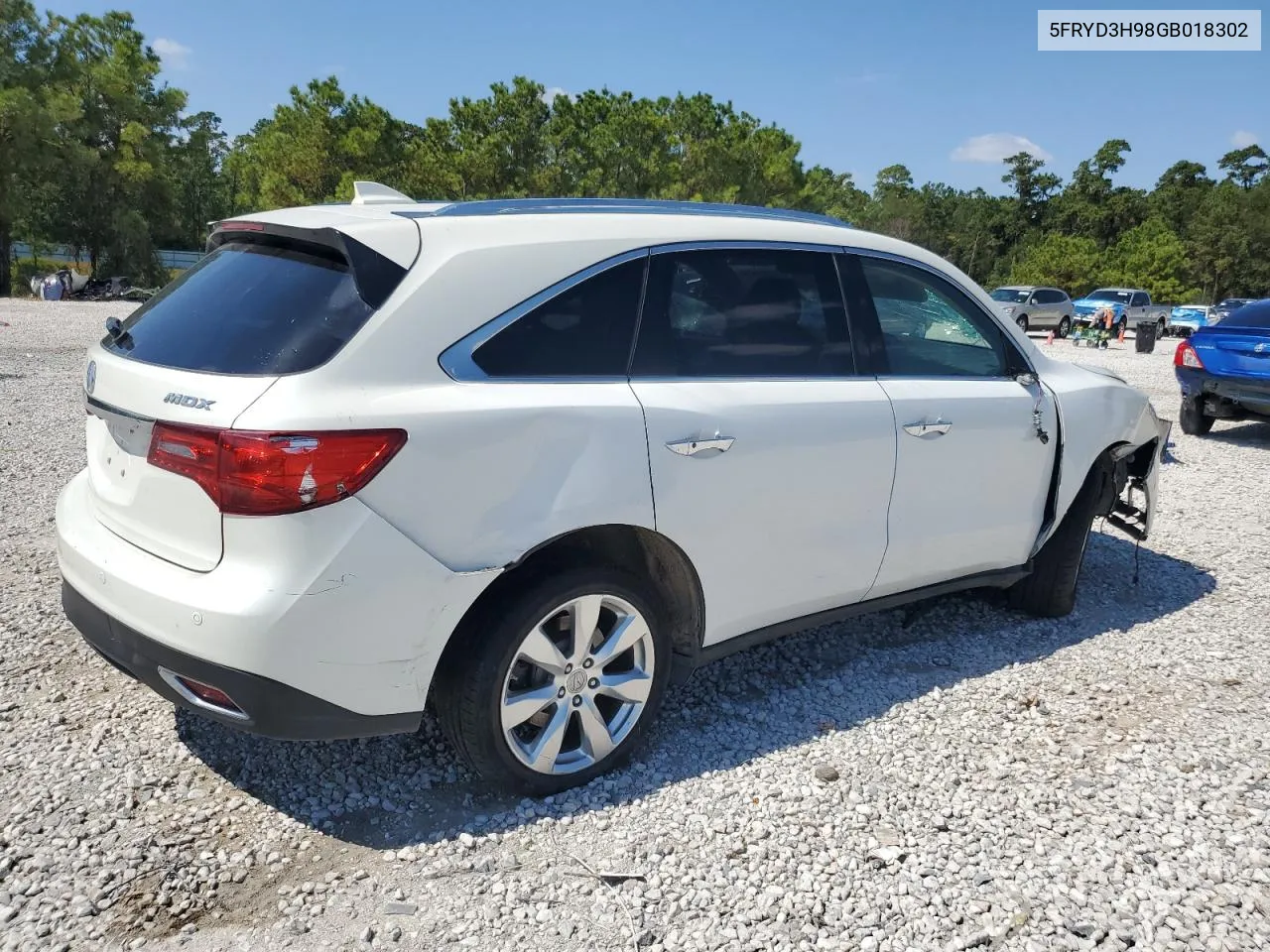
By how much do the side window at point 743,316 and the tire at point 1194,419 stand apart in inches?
361

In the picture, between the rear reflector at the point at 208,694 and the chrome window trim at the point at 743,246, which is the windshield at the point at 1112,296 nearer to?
the chrome window trim at the point at 743,246

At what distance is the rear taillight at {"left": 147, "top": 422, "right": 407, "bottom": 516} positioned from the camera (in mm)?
2316

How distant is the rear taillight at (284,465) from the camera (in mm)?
2316

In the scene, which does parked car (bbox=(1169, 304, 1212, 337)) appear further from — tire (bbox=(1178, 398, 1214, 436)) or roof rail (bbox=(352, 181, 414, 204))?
roof rail (bbox=(352, 181, 414, 204))

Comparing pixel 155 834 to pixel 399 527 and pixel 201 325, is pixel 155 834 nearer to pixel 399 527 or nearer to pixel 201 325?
pixel 399 527

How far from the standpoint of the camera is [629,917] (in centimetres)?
248

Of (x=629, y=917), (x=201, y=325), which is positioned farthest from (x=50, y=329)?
(x=629, y=917)

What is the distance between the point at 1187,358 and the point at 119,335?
10.9 metres

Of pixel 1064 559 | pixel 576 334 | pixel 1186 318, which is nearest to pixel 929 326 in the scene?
pixel 1064 559

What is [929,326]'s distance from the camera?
3895 millimetres

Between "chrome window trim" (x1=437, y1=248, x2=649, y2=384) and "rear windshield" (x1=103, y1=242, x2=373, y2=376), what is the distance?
259 mm

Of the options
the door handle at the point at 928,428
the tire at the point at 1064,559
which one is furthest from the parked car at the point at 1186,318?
the door handle at the point at 928,428

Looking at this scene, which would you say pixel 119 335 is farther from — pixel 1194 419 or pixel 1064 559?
pixel 1194 419

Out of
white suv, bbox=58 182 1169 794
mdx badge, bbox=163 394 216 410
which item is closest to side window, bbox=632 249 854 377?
white suv, bbox=58 182 1169 794
